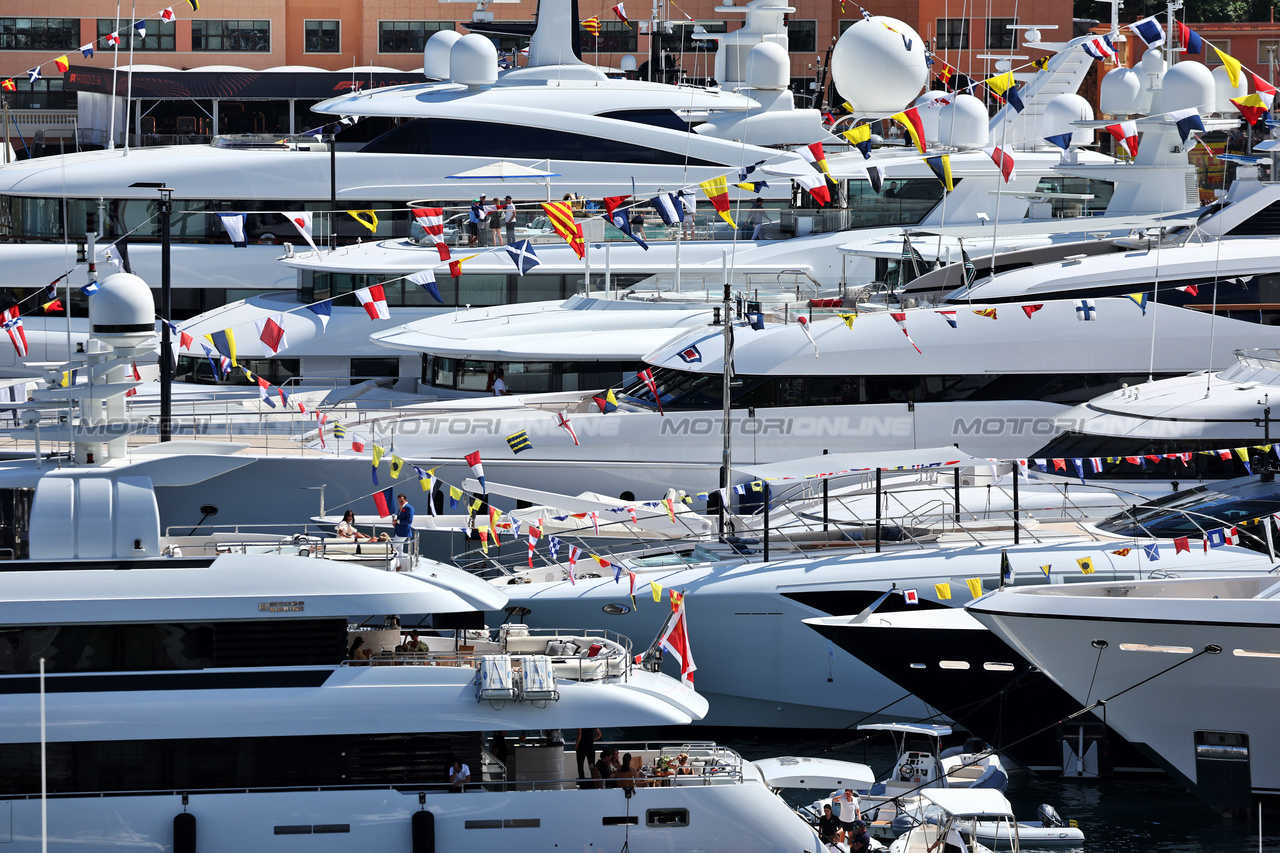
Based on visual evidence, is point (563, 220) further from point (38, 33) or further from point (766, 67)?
point (38, 33)

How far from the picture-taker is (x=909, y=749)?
15.5 meters

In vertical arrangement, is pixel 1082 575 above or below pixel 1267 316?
below

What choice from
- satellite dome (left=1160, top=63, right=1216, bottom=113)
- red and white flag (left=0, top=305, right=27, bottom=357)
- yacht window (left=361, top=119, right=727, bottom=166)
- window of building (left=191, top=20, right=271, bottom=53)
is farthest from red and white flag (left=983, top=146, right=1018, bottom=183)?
window of building (left=191, top=20, right=271, bottom=53)

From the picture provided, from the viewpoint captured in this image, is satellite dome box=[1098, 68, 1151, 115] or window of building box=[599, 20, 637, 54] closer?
satellite dome box=[1098, 68, 1151, 115]

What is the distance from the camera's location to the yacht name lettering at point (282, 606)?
40.8 ft

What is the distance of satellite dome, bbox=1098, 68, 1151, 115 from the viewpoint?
29484 millimetres

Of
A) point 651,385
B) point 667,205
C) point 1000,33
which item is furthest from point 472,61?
point 1000,33

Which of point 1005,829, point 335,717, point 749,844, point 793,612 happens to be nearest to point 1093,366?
point 793,612

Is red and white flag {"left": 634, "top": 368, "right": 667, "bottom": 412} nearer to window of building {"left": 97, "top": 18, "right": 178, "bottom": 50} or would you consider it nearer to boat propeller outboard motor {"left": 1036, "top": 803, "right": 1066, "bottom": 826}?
boat propeller outboard motor {"left": 1036, "top": 803, "right": 1066, "bottom": 826}

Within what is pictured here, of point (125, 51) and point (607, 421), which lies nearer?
point (607, 421)

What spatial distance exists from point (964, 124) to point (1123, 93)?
3178 millimetres

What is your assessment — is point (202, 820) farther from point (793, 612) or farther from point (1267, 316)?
point (1267, 316)

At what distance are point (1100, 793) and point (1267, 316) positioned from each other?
831 centimetres

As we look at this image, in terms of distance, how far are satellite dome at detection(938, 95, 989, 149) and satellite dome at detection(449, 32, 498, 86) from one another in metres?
8.10
